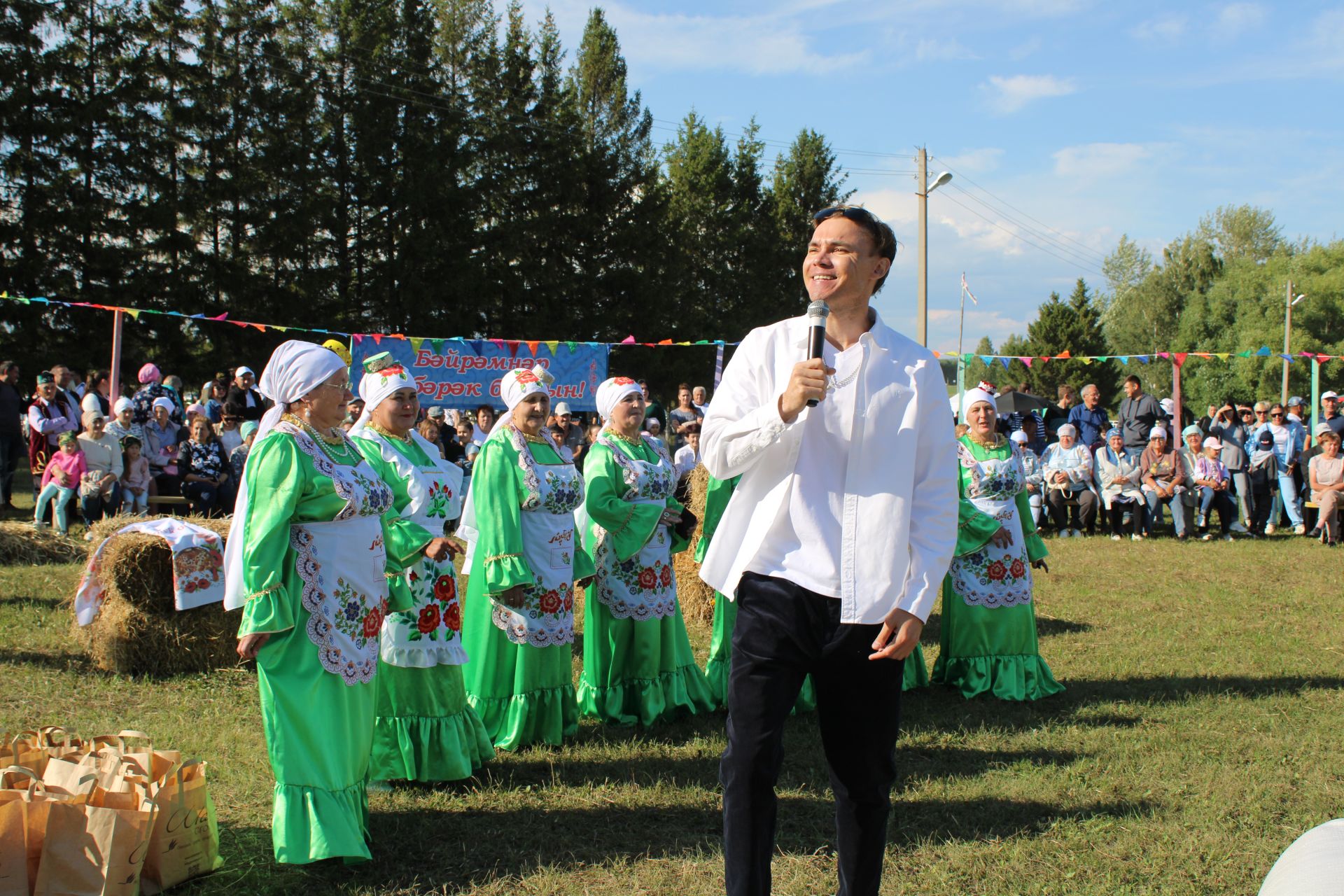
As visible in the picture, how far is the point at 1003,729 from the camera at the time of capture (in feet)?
19.8

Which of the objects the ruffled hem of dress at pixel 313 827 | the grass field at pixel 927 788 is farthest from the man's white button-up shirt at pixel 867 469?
the ruffled hem of dress at pixel 313 827

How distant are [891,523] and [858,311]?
645mm

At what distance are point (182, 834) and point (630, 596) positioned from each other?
3.00 m

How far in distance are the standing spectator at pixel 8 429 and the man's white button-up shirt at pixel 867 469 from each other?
13.8 metres

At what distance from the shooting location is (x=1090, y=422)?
640 inches

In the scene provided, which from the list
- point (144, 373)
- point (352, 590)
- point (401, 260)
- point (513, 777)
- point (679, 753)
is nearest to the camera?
point (352, 590)

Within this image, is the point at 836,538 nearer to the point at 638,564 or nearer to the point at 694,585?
the point at 638,564

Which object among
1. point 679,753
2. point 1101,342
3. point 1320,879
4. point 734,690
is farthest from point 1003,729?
point 1101,342

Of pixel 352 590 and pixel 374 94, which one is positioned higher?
pixel 374 94

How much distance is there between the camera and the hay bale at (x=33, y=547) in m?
10.7

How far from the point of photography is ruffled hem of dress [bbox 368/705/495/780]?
16.1 feet

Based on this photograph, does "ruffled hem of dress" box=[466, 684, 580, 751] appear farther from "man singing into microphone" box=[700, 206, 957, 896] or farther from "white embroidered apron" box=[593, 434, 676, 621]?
"man singing into microphone" box=[700, 206, 957, 896]

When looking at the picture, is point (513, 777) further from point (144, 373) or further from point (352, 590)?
point (144, 373)

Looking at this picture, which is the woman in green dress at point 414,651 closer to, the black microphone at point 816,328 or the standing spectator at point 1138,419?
the black microphone at point 816,328
